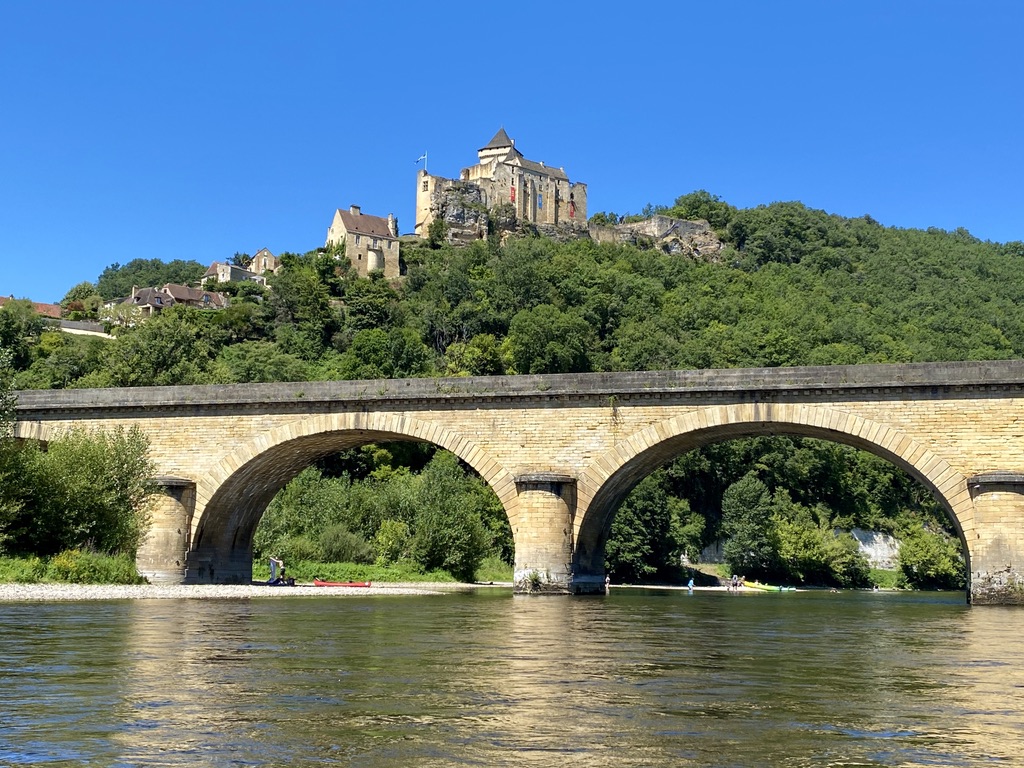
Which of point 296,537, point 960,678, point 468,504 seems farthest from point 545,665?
point 468,504

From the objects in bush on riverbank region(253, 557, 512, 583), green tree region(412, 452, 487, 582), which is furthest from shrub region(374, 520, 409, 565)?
green tree region(412, 452, 487, 582)

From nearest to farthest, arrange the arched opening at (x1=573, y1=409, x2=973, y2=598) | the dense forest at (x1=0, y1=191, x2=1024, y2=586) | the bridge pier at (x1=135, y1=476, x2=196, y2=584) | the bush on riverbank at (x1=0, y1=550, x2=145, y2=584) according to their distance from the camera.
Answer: the bush on riverbank at (x1=0, y1=550, x2=145, y2=584), the arched opening at (x1=573, y1=409, x2=973, y2=598), the bridge pier at (x1=135, y1=476, x2=196, y2=584), the dense forest at (x1=0, y1=191, x2=1024, y2=586)

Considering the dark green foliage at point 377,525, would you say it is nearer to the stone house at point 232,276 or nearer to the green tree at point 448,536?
the green tree at point 448,536

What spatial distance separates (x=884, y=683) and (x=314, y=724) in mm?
6404

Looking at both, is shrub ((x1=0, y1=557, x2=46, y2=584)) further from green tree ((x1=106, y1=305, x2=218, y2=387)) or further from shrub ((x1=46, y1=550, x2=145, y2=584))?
green tree ((x1=106, y1=305, x2=218, y2=387))

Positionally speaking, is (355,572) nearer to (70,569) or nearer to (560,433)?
(560,433)

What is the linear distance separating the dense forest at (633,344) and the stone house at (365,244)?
1.82 metres

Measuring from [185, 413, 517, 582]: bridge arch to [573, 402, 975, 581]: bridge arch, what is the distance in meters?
2.19

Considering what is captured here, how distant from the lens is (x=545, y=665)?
1398cm

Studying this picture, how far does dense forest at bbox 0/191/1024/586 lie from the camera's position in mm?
55469

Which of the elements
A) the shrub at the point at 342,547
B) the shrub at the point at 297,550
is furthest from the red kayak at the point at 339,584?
the shrub at the point at 342,547

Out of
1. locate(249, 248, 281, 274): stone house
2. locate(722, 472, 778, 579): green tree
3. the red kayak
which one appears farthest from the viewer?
locate(249, 248, 281, 274): stone house

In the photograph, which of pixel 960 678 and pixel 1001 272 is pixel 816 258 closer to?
pixel 1001 272

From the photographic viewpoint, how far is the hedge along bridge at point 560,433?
2667 cm
